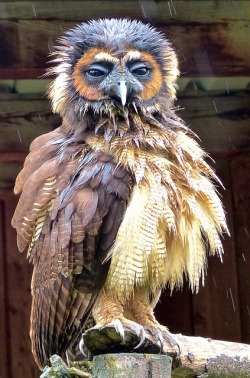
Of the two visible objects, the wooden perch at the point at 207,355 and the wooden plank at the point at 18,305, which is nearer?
the wooden perch at the point at 207,355

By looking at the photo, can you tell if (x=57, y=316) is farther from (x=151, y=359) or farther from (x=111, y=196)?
(x=151, y=359)

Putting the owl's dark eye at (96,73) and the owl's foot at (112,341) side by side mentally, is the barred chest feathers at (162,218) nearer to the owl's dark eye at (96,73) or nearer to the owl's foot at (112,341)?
the owl's dark eye at (96,73)

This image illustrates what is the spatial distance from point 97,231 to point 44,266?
8.4 inches

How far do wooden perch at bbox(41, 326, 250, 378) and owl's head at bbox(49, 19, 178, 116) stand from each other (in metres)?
0.83

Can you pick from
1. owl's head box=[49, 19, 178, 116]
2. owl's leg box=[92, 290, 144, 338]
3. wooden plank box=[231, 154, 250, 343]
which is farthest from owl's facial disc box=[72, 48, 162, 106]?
wooden plank box=[231, 154, 250, 343]

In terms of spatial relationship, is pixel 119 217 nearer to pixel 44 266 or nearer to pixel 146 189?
pixel 146 189

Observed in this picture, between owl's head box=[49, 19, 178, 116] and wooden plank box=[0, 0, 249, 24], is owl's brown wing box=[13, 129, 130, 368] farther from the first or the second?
wooden plank box=[0, 0, 249, 24]

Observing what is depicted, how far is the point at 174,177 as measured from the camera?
2736 mm

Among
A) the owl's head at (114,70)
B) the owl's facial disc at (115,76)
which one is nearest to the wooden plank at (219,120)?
the owl's head at (114,70)

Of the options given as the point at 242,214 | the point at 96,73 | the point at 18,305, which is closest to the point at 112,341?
the point at 96,73

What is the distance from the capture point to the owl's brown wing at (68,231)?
2617 millimetres

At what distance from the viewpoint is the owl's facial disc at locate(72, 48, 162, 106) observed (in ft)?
9.12

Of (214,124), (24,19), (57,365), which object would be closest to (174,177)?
(57,365)

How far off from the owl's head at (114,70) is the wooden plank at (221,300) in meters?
1.74
